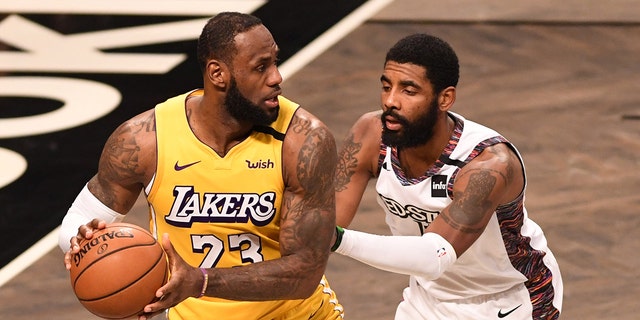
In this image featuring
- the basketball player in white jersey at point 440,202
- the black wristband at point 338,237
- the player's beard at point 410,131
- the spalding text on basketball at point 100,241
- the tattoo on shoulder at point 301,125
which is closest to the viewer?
the spalding text on basketball at point 100,241

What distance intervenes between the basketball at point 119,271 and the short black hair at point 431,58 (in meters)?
1.48

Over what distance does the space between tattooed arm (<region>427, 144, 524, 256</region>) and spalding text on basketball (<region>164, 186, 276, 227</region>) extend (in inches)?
31.3

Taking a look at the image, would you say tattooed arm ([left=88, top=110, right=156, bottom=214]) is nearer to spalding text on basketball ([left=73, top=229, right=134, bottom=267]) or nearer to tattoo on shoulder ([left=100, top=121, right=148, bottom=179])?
tattoo on shoulder ([left=100, top=121, right=148, bottom=179])

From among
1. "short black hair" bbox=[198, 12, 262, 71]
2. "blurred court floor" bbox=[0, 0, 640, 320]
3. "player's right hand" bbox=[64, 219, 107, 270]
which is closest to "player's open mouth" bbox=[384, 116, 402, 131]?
"short black hair" bbox=[198, 12, 262, 71]

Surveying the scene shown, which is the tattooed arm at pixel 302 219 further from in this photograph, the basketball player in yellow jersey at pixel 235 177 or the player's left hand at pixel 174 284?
the player's left hand at pixel 174 284

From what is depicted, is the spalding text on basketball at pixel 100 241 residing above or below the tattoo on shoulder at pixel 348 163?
above

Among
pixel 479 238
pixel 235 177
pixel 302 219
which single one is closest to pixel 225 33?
pixel 235 177

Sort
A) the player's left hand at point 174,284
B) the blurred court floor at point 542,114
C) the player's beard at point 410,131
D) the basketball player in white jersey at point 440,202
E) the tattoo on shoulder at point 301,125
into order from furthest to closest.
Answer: the blurred court floor at point 542,114
the player's beard at point 410,131
the basketball player in white jersey at point 440,202
the tattoo on shoulder at point 301,125
the player's left hand at point 174,284

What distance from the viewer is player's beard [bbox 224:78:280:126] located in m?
5.52

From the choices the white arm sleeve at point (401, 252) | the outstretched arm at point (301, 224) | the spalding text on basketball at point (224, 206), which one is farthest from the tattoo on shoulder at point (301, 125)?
the white arm sleeve at point (401, 252)

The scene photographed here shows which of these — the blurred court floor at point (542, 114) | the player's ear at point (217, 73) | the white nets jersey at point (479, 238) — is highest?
the player's ear at point (217, 73)

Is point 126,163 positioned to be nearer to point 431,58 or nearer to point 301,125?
point 301,125

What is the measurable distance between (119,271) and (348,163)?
5.14 ft

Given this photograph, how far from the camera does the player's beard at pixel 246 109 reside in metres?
5.52
